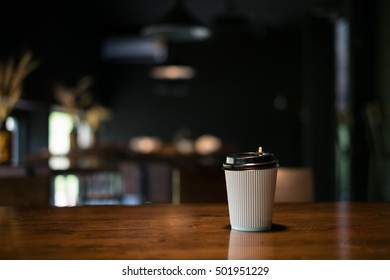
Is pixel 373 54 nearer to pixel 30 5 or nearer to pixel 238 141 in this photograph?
pixel 30 5

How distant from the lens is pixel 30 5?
8102 millimetres

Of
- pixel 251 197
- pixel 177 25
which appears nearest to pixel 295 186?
pixel 251 197

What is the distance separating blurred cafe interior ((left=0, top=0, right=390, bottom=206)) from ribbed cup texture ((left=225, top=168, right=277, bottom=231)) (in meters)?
1.17

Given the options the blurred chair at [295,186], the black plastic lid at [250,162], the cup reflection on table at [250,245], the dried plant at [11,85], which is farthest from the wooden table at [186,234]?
the dried plant at [11,85]

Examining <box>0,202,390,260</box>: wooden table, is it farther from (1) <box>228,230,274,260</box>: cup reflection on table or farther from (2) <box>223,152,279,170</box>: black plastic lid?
(2) <box>223,152,279,170</box>: black plastic lid

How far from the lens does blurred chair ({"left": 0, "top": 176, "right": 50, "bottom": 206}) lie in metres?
2.28

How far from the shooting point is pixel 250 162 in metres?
1.28

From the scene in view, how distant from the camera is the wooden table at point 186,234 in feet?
3.50

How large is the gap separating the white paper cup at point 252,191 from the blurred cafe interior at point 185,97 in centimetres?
117

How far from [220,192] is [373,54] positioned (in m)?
6.13

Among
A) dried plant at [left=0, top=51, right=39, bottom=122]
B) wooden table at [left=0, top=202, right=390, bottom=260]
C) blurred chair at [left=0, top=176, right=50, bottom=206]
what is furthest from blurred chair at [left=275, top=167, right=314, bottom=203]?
dried plant at [left=0, top=51, right=39, bottom=122]

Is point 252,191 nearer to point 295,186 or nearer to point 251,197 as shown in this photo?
point 251,197

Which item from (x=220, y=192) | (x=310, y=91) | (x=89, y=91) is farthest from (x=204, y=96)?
(x=220, y=192)

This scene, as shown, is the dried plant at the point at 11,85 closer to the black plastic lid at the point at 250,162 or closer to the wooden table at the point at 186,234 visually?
the wooden table at the point at 186,234
